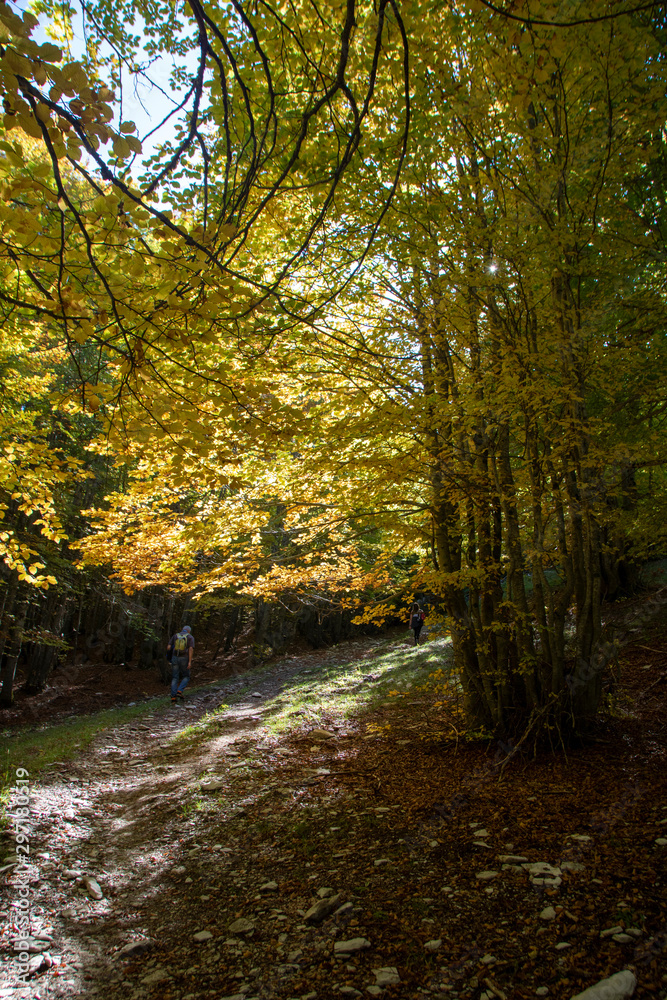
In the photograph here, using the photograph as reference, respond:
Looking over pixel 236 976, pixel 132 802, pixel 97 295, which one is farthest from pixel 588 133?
pixel 132 802

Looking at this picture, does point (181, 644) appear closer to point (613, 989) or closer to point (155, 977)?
point (155, 977)

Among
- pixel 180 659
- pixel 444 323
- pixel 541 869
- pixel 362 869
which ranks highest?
pixel 444 323

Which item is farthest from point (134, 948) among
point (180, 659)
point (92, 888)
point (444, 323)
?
point (180, 659)

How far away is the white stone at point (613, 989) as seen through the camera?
191 centimetres

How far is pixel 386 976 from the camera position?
87.4 inches

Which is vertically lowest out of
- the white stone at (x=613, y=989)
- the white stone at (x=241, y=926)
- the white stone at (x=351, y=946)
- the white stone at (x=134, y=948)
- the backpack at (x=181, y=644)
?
the white stone at (x=134, y=948)

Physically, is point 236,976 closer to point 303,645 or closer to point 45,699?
point 45,699

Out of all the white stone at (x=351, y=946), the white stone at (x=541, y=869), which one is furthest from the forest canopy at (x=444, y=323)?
the white stone at (x=351, y=946)

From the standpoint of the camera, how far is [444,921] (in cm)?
254

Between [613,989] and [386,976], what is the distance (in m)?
0.92

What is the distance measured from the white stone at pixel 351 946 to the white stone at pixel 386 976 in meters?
0.17

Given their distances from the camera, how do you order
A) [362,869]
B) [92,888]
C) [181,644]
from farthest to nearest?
[181,644] → [92,888] → [362,869]

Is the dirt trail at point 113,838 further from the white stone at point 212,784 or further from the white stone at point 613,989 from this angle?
the white stone at point 613,989

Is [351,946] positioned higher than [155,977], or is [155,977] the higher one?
[351,946]
